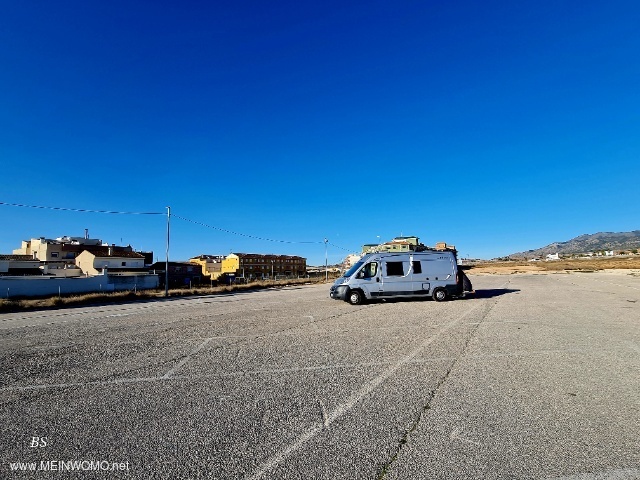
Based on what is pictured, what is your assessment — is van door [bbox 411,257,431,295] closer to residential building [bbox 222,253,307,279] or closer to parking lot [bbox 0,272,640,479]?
parking lot [bbox 0,272,640,479]

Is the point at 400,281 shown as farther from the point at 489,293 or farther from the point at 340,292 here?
the point at 489,293

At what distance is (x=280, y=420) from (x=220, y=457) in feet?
2.83

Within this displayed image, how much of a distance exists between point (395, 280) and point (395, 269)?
19.3 inches

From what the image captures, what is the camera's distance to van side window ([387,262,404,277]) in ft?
54.4

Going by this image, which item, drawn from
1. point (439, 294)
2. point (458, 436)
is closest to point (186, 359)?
point (458, 436)

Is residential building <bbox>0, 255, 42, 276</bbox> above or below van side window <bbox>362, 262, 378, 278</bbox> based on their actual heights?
above

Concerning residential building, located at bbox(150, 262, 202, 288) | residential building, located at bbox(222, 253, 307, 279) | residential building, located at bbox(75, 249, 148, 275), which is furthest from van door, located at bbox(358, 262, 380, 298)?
residential building, located at bbox(222, 253, 307, 279)

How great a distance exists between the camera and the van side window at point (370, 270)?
1661 centimetres

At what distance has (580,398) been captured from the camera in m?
4.44

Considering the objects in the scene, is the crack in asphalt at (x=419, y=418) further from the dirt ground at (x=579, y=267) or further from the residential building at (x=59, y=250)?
the residential building at (x=59, y=250)

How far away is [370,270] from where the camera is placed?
16.7 m

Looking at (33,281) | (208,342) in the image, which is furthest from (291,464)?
(33,281)

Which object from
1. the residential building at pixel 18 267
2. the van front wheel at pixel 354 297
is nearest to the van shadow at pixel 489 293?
the van front wheel at pixel 354 297

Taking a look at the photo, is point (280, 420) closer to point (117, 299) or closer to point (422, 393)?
point (422, 393)
